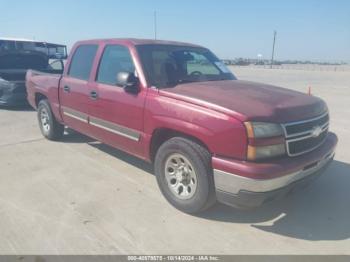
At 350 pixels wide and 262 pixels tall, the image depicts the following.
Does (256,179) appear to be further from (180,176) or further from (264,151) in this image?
(180,176)

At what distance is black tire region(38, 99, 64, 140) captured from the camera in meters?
6.05

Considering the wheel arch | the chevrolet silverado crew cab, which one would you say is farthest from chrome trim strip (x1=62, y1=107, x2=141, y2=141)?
the chevrolet silverado crew cab

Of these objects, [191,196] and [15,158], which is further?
[15,158]

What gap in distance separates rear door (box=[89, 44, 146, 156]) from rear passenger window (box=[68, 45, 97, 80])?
302 millimetres

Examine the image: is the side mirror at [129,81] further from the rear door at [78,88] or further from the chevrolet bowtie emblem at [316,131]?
the chevrolet bowtie emblem at [316,131]

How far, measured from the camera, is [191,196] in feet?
11.3

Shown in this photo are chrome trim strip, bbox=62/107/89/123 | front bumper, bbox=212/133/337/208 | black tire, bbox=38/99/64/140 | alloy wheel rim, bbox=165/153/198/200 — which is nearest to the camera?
front bumper, bbox=212/133/337/208

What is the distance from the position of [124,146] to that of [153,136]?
69cm

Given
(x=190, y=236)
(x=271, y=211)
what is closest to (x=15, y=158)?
(x=190, y=236)

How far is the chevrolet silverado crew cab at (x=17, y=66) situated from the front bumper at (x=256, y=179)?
25.2 feet

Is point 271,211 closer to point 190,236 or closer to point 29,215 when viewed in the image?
point 190,236

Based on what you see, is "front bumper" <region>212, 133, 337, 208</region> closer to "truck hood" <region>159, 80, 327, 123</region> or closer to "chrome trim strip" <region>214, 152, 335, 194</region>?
"chrome trim strip" <region>214, 152, 335, 194</region>

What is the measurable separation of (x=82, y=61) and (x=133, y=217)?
2.80 metres

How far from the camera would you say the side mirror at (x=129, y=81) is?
3.77m
